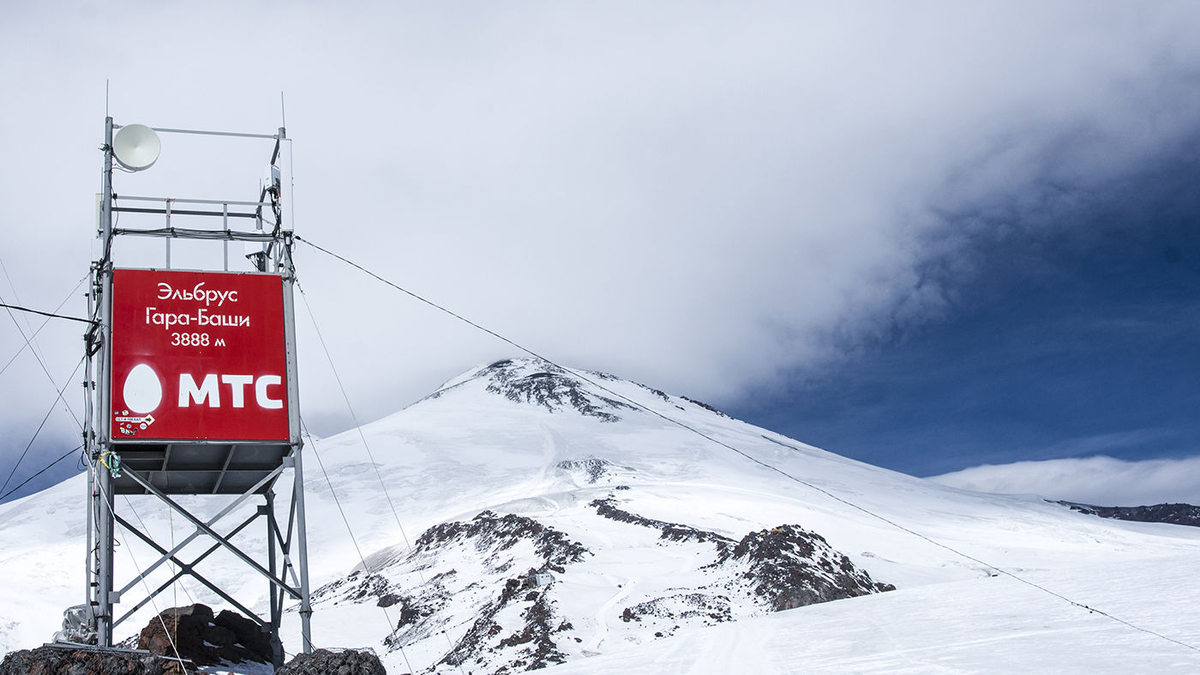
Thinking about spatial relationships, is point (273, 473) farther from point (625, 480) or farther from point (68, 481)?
point (68, 481)

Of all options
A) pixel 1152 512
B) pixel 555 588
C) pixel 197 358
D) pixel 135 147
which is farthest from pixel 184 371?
pixel 1152 512

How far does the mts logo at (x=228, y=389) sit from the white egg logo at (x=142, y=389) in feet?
1.39

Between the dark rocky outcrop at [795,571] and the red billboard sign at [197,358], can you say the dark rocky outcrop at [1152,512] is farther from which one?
the red billboard sign at [197,358]

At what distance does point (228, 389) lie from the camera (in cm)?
1797

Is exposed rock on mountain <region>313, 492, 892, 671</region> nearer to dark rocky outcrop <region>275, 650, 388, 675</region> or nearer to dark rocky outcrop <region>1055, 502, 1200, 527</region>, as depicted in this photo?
dark rocky outcrop <region>275, 650, 388, 675</region>

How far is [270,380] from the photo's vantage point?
18281mm

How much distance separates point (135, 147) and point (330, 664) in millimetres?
11093

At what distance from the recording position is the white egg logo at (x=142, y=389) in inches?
681

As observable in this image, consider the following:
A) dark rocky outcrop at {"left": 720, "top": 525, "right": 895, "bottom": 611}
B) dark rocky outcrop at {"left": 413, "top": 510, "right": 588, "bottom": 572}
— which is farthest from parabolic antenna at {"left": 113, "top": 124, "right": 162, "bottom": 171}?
dark rocky outcrop at {"left": 413, "top": 510, "right": 588, "bottom": 572}

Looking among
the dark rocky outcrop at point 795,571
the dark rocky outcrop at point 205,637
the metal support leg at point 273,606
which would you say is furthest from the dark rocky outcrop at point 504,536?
the dark rocky outcrop at point 205,637

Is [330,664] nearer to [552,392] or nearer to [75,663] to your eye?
[75,663]

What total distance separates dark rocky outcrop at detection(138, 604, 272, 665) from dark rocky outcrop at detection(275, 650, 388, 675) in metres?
2.33

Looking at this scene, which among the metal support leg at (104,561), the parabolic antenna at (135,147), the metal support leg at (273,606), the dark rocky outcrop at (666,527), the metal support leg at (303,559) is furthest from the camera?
the dark rocky outcrop at (666,527)

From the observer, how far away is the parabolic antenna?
61.1 ft
